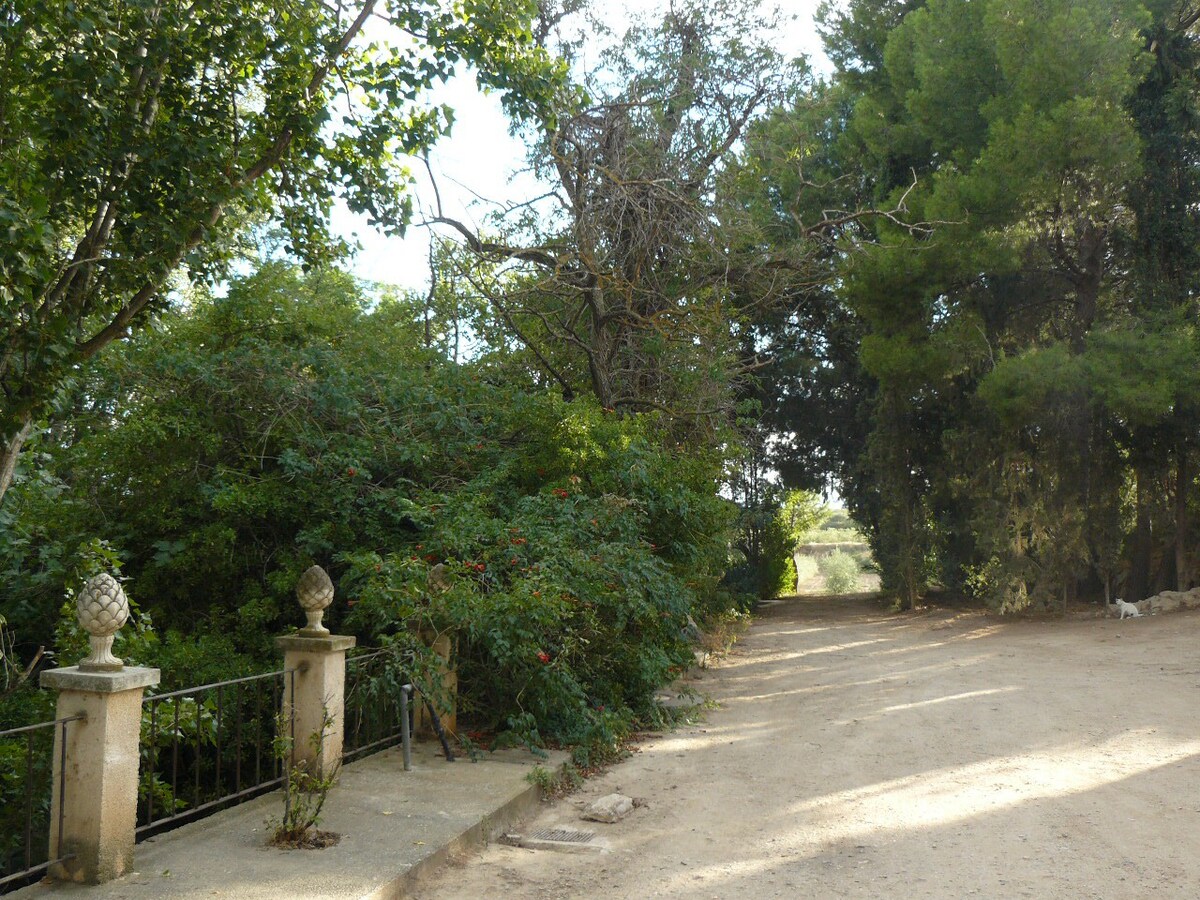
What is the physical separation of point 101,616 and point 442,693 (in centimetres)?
334

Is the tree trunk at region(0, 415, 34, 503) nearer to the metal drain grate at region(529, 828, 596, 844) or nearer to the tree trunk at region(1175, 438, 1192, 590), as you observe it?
the metal drain grate at region(529, 828, 596, 844)

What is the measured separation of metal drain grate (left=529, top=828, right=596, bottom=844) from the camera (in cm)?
622

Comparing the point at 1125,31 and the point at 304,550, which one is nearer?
the point at 304,550

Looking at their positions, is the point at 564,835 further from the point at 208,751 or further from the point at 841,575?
the point at 841,575

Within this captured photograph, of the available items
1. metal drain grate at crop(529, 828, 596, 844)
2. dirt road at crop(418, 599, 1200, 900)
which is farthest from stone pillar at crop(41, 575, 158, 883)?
metal drain grate at crop(529, 828, 596, 844)

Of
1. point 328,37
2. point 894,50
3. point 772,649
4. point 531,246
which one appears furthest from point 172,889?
point 894,50

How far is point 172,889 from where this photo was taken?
184 inches

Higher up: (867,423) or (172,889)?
(867,423)

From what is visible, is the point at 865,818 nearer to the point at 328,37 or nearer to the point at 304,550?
the point at 304,550

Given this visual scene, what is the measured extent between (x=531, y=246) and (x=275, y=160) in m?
6.99

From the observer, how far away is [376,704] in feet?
26.8

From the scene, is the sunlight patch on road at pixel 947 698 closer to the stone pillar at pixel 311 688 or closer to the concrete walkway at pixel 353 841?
the concrete walkway at pixel 353 841

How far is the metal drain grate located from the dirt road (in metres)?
0.12

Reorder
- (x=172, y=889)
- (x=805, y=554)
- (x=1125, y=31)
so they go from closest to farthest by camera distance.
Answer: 1. (x=172, y=889)
2. (x=1125, y=31)
3. (x=805, y=554)
